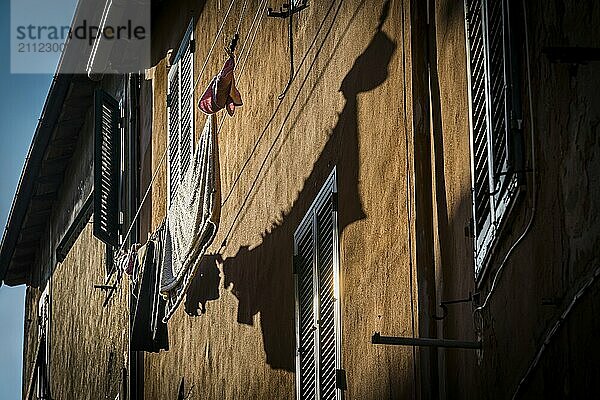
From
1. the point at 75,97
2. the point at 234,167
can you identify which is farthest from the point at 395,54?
the point at 75,97

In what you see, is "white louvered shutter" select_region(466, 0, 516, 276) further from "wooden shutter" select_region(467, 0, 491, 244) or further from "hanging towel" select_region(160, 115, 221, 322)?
"hanging towel" select_region(160, 115, 221, 322)

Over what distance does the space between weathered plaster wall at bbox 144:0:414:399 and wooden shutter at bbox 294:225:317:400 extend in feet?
0.78

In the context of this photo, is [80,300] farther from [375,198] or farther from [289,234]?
[375,198]

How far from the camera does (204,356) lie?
12.7 metres

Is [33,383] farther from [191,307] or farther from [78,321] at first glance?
[191,307]

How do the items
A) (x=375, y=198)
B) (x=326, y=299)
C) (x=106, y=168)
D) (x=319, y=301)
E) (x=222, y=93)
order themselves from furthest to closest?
(x=106, y=168) → (x=222, y=93) → (x=319, y=301) → (x=326, y=299) → (x=375, y=198)

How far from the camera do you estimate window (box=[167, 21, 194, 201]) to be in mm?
13520

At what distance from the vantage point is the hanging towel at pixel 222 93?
10.1 metres

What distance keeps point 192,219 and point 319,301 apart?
2241 millimetres

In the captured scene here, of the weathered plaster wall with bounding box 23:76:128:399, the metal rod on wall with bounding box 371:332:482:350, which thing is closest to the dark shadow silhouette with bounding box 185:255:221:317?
the weathered plaster wall with bounding box 23:76:128:399

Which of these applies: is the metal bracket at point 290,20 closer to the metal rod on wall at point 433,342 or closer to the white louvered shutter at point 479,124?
the white louvered shutter at point 479,124

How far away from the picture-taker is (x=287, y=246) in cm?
1009

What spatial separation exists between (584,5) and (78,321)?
17294 millimetres

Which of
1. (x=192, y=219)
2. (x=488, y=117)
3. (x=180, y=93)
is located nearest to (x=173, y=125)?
(x=180, y=93)
